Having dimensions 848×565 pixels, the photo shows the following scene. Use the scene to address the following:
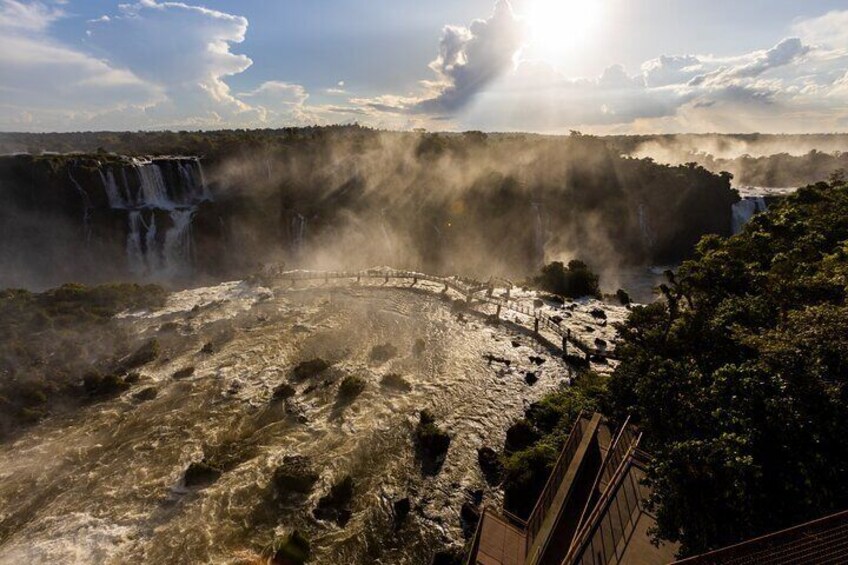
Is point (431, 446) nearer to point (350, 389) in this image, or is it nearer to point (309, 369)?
point (350, 389)

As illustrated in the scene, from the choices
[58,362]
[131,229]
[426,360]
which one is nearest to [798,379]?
[426,360]

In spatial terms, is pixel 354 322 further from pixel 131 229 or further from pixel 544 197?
pixel 544 197

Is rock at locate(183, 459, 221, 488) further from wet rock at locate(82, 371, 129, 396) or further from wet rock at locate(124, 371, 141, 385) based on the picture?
wet rock at locate(124, 371, 141, 385)

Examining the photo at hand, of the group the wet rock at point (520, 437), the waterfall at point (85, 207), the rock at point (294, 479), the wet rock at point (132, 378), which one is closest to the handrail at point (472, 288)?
the wet rock at point (520, 437)

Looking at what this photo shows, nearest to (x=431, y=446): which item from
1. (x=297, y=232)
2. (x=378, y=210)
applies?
(x=297, y=232)

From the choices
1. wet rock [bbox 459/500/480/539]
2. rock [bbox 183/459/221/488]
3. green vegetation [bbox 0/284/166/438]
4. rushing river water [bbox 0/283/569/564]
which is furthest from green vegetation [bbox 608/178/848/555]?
green vegetation [bbox 0/284/166/438]

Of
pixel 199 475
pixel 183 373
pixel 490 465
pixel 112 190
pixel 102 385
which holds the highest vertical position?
pixel 112 190
